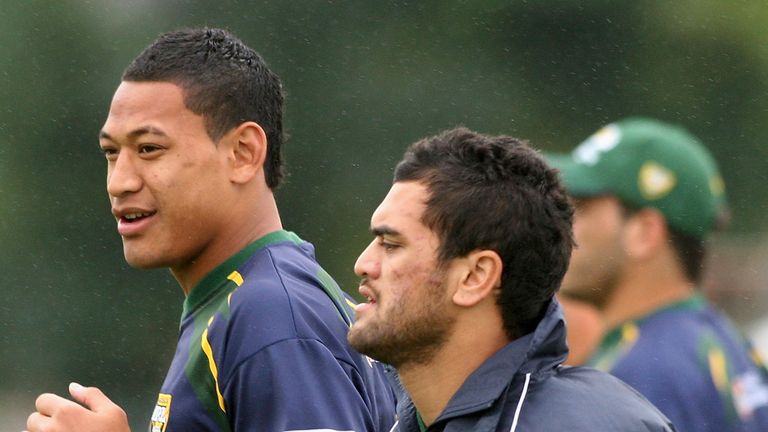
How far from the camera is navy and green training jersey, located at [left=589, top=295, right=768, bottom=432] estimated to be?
16.1 feet

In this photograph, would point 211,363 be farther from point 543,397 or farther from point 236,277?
point 543,397

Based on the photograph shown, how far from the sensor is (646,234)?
5562mm

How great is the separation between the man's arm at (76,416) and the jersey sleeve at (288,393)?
1.05 feet

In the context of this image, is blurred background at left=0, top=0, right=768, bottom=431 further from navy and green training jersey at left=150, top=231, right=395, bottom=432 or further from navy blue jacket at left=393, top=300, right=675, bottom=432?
navy blue jacket at left=393, top=300, right=675, bottom=432

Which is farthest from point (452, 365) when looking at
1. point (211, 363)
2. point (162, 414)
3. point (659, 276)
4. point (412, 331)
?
point (659, 276)

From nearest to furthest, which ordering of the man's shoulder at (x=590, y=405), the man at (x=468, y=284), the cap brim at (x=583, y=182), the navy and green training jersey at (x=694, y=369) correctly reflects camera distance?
the man's shoulder at (x=590, y=405), the man at (x=468, y=284), the navy and green training jersey at (x=694, y=369), the cap brim at (x=583, y=182)

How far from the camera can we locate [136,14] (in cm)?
1655

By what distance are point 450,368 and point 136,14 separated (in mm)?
13349

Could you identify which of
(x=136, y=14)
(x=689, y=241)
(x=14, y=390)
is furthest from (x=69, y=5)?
(x=689, y=241)

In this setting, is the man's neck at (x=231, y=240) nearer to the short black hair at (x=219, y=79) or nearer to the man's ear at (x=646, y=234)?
the short black hair at (x=219, y=79)

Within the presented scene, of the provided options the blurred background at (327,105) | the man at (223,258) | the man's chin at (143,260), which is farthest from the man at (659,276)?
the blurred background at (327,105)

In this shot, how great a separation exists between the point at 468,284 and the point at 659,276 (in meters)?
1.90

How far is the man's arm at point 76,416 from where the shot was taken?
3.79 m

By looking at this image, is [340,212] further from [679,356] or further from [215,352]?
[215,352]
